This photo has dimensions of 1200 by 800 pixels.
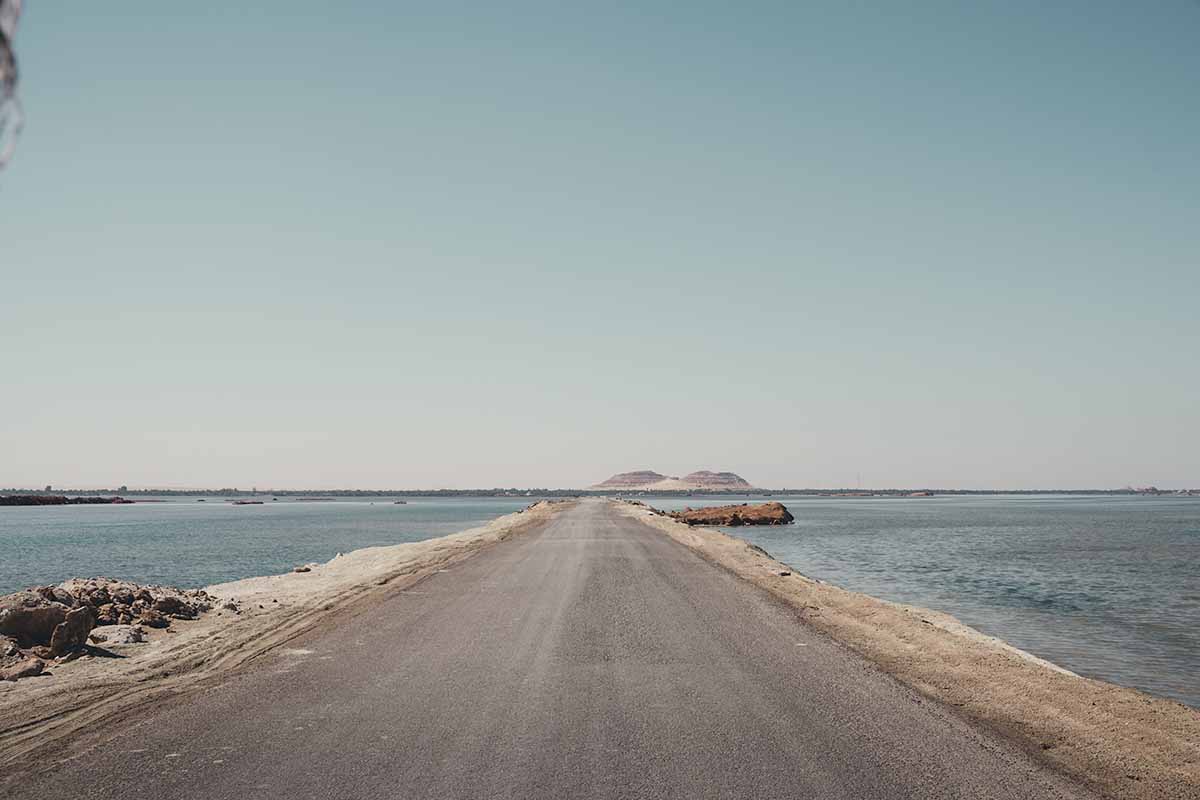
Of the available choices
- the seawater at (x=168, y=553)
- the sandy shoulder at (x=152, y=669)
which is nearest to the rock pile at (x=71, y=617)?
the sandy shoulder at (x=152, y=669)

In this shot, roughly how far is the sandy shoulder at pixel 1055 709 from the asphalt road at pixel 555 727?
49 centimetres

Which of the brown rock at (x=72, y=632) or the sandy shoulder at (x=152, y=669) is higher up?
the brown rock at (x=72, y=632)

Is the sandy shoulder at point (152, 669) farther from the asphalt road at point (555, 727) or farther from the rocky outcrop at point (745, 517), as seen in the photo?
the rocky outcrop at point (745, 517)

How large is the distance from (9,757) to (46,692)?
2625 mm

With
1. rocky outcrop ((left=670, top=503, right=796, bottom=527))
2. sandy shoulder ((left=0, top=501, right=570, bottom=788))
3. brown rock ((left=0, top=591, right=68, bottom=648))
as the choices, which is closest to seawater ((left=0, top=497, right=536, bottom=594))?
sandy shoulder ((left=0, top=501, right=570, bottom=788))

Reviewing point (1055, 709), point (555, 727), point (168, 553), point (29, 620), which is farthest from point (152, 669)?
point (168, 553)

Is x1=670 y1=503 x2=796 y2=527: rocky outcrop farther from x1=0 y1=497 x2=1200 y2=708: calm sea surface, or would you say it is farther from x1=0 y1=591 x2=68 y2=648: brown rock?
x1=0 y1=591 x2=68 y2=648: brown rock

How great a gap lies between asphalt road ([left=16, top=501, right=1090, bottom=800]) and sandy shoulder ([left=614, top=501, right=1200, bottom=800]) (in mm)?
489

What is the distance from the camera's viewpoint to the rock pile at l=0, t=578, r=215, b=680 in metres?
10.4

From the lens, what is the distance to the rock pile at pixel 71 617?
34.3 feet

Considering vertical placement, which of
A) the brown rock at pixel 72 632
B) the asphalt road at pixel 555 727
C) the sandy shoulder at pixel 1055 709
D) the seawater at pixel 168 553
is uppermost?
the brown rock at pixel 72 632

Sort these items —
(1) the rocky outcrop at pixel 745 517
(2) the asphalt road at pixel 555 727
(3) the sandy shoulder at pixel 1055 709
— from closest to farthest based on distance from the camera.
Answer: (2) the asphalt road at pixel 555 727 < (3) the sandy shoulder at pixel 1055 709 < (1) the rocky outcrop at pixel 745 517

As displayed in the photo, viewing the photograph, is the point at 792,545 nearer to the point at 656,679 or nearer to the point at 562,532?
the point at 562,532

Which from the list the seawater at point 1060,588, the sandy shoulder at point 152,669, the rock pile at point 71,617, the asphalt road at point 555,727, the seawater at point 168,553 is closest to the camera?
the asphalt road at point 555,727
